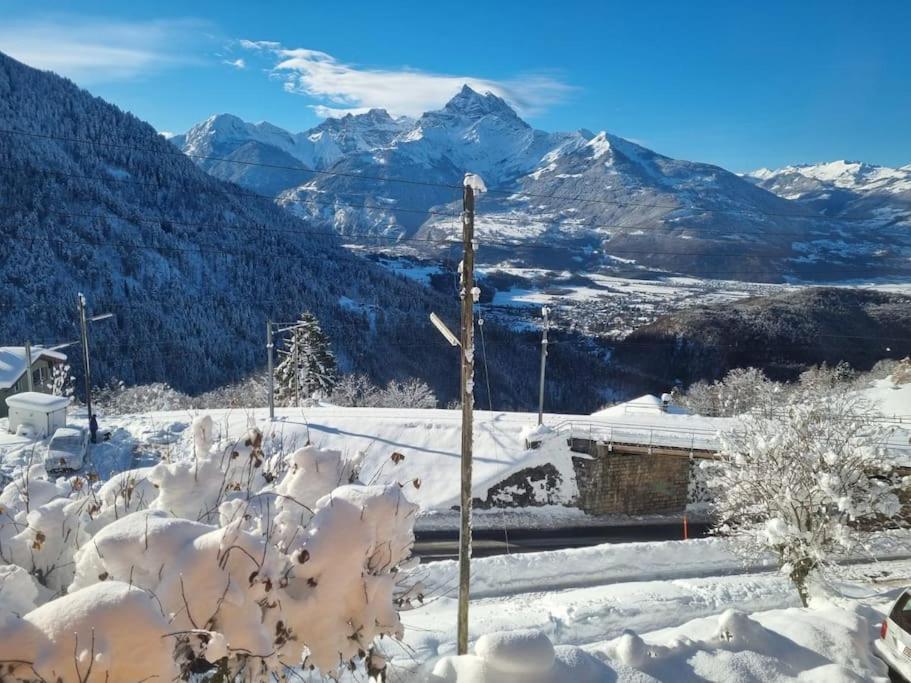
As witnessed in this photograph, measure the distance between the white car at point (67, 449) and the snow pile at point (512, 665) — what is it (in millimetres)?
21204

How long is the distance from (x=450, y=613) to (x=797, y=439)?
906cm

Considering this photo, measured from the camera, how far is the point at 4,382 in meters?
29.8

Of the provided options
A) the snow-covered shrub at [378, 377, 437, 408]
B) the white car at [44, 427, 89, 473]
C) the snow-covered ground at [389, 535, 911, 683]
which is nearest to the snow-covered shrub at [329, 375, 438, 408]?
the snow-covered shrub at [378, 377, 437, 408]

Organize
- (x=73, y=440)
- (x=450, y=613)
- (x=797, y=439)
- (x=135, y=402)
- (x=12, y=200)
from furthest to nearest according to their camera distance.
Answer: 1. (x=12, y=200)
2. (x=135, y=402)
3. (x=73, y=440)
4. (x=797, y=439)
5. (x=450, y=613)

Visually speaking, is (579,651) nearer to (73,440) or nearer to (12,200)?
(73,440)

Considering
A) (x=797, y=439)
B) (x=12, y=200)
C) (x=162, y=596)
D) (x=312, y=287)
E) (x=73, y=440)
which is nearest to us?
(x=162, y=596)

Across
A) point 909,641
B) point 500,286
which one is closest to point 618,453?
point 909,641

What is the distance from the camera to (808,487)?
41.7ft

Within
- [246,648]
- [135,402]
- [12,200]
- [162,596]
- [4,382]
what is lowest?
[135,402]

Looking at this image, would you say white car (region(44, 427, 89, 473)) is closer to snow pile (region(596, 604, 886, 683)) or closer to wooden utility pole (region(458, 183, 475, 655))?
wooden utility pole (region(458, 183, 475, 655))

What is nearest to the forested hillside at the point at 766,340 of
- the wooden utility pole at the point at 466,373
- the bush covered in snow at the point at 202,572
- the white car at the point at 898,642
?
the white car at the point at 898,642

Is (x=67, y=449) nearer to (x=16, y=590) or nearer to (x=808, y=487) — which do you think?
(x=16, y=590)

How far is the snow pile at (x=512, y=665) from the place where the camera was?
20.8 feet

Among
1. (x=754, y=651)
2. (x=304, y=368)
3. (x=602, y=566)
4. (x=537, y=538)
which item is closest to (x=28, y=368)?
(x=304, y=368)
